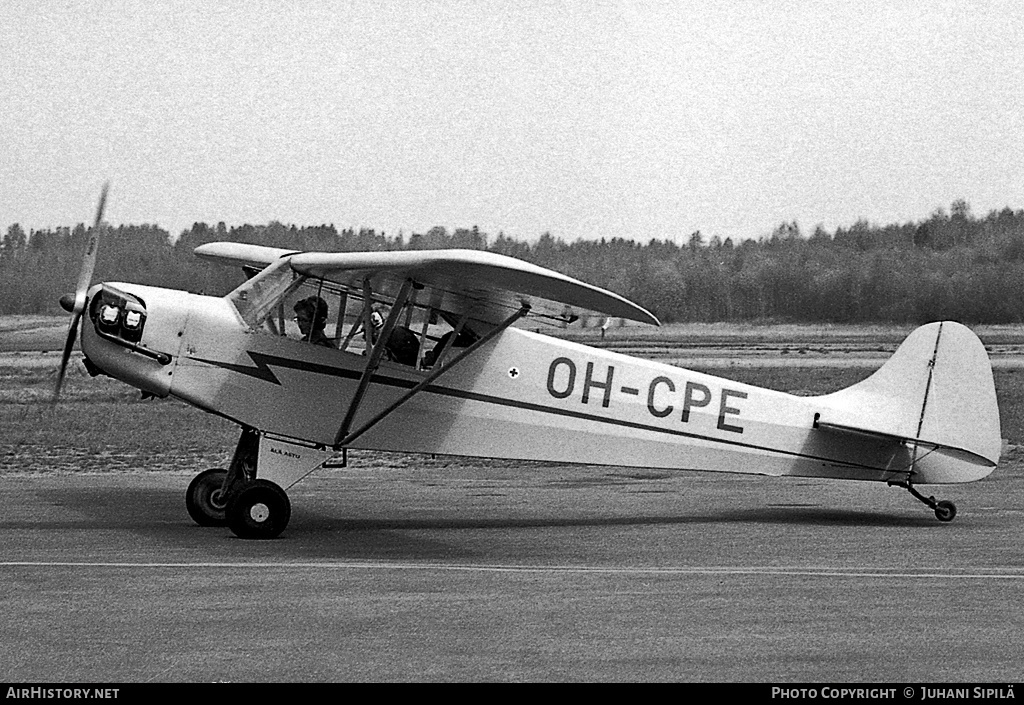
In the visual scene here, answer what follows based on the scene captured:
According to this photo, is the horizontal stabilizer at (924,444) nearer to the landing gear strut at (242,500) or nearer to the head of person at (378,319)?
the head of person at (378,319)

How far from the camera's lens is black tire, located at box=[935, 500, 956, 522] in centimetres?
1397

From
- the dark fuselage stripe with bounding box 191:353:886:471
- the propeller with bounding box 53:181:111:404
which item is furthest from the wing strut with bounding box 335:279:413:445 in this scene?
the propeller with bounding box 53:181:111:404

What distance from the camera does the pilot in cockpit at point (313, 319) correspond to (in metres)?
13.0

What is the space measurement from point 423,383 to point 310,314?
4.29 ft

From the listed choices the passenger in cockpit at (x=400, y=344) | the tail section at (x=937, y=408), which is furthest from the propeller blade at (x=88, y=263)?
the tail section at (x=937, y=408)

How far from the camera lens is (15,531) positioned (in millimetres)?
12438

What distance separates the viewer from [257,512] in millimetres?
12172

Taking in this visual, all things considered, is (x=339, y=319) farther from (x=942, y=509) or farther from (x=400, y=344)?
(x=942, y=509)

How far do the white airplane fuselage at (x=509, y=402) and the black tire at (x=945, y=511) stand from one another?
0.53 meters

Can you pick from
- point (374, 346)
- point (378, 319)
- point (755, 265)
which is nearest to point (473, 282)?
point (374, 346)

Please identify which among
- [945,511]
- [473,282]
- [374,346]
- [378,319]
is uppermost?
[473,282]

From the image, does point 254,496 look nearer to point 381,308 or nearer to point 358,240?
A: point 381,308
